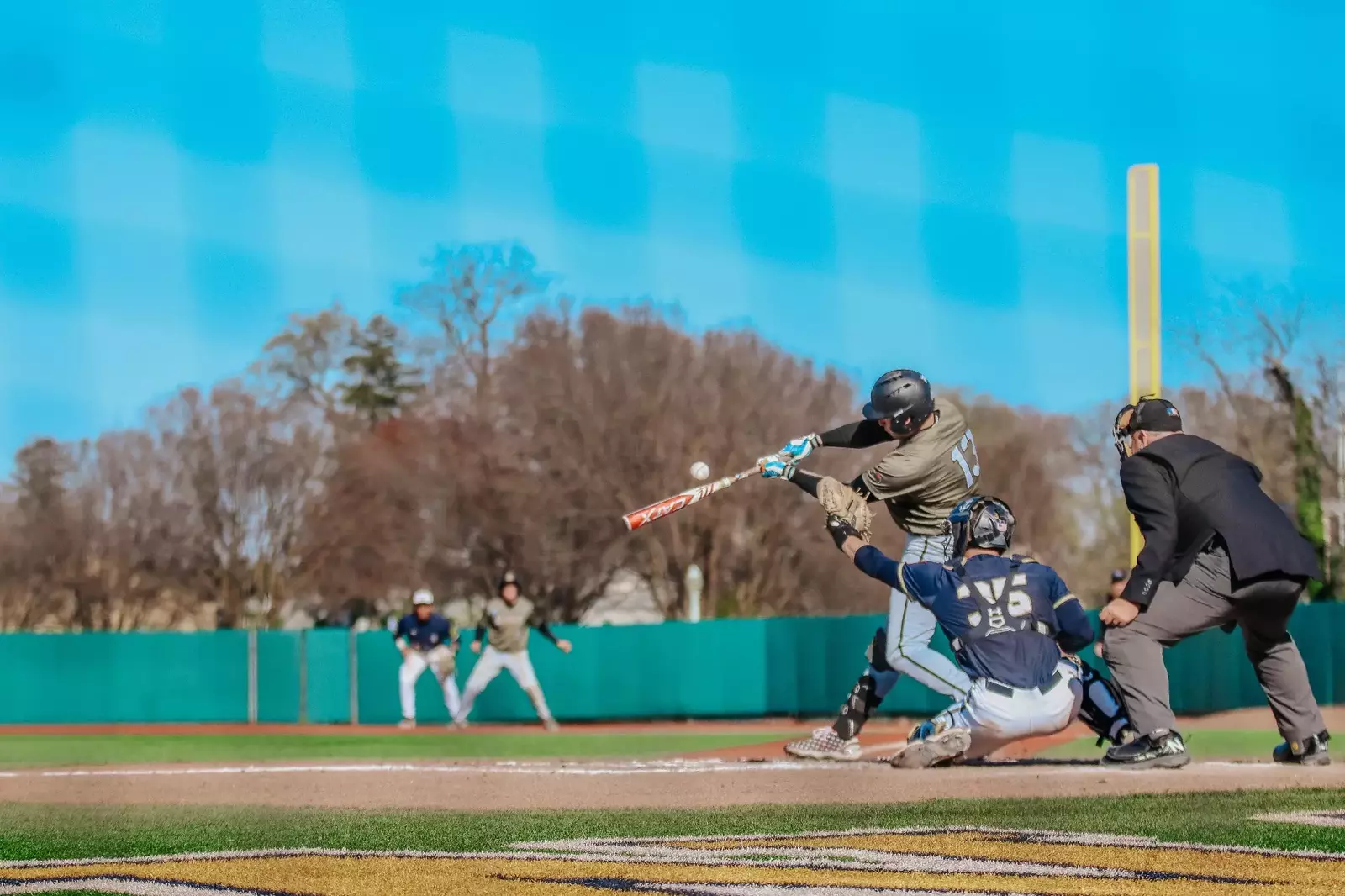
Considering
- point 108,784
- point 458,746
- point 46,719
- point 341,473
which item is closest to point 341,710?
point 46,719

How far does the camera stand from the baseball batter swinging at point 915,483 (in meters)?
7.42

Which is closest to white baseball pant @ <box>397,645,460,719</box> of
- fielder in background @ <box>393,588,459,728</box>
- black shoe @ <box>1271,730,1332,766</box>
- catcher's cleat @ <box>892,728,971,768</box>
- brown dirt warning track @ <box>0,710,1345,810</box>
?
fielder in background @ <box>393,588,459,728</box>

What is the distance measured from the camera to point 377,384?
36219 millimetres

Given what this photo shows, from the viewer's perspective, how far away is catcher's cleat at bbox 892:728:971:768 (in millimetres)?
7039

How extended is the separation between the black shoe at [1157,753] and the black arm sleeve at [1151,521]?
614 mm

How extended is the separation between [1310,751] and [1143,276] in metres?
6.54

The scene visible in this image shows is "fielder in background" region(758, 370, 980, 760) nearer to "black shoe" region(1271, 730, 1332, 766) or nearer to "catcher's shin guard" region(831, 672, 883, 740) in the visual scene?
"catcher's shin guard" region(831, 672, 883, 740)

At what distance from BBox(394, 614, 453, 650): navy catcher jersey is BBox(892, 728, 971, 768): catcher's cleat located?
35.1 ft

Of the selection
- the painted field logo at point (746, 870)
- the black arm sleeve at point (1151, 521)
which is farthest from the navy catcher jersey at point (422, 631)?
the painted field logo at point (746, 870)

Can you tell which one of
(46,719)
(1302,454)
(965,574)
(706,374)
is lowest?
(46,719)

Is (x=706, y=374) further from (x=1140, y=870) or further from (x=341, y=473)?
(x=1140, y=870)

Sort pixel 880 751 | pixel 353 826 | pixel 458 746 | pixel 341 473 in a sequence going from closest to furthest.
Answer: pixel 353 826 < pixel 880 751 < pixel 458 746 < pixel 341 473

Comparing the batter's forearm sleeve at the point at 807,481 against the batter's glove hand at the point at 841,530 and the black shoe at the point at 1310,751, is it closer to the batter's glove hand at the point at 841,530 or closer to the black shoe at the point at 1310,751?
the batter's glove hand at the point at 841,530

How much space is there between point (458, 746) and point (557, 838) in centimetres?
863
